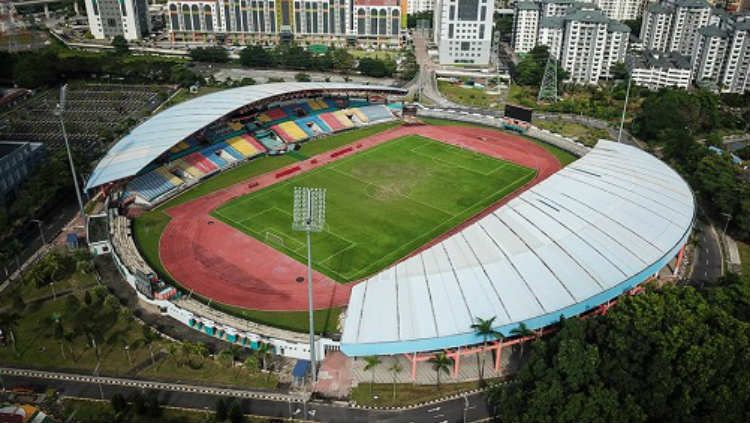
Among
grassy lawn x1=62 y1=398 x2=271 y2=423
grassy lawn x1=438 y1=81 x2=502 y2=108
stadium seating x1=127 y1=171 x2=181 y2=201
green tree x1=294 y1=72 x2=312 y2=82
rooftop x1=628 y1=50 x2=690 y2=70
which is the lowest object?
grassy lawn x1=62 y1=398 x2=271 y2=423

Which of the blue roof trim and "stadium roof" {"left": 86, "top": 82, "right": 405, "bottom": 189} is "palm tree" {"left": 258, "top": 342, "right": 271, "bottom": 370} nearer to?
the blue roof trim

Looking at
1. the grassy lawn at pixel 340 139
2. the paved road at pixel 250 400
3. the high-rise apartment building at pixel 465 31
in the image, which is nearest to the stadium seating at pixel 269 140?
the grassy lawn at pixel 340 139

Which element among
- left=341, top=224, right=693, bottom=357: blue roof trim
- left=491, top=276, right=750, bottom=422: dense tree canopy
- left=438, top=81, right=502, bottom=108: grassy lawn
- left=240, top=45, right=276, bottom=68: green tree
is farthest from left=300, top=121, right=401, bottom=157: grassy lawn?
left=491, top=276, right=750, bottom=422: dense tree canopy

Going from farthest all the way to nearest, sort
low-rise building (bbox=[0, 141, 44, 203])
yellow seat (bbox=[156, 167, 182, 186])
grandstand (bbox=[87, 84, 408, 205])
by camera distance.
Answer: yellow seat (bbox=[156, 167, 182, 186]) → grandstand (bbox=[87, 84, 408, 205]) → low-rise building (bbox=[0, 141, 44, 203])

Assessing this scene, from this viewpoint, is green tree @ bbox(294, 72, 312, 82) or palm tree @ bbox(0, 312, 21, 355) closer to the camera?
palm tree @ bbox(0, 312, 21, 355)

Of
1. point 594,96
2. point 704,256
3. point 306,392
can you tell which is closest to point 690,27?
point 594,96

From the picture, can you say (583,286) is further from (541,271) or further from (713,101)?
(713,101)

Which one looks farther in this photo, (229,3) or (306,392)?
(229,3)
